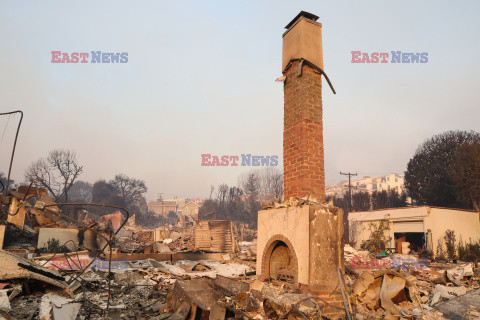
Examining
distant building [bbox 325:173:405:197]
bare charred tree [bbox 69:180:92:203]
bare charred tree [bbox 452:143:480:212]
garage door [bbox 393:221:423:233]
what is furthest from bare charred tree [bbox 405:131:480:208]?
bare charred tree [bbox 69:180:92:203]

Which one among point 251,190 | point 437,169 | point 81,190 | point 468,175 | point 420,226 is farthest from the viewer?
point 81,190

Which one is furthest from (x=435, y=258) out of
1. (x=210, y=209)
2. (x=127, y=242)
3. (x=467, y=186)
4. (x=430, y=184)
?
(x=210, y=209)

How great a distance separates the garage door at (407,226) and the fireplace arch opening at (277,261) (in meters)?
18.3

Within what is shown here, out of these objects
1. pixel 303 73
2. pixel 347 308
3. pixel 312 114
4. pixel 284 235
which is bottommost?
pixel 347 308

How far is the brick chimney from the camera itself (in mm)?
5426

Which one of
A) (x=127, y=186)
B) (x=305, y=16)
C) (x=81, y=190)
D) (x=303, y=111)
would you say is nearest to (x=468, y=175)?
(x=305, y=16)

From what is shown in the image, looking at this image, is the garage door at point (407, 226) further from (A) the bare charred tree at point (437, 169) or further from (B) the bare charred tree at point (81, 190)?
(B) the bare charred tree at point (81, 190)

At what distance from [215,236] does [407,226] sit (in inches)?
534

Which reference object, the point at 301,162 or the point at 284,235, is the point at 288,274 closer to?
the point at 284,235

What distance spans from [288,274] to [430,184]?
114 feet

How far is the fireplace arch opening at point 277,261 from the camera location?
565 centimetres

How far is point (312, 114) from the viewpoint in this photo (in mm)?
5594

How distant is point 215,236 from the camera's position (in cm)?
2000

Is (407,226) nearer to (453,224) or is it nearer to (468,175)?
(453,224)
